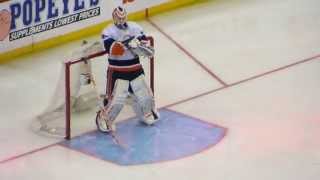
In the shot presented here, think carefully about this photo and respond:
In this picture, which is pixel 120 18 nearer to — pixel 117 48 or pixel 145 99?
pixel 117 48

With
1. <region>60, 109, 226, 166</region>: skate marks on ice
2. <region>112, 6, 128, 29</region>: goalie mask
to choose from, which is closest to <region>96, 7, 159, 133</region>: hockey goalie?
<region>112, 6, 128, 29</region>: goalie mask

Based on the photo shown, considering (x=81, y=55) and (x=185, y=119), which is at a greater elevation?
(x=81, y=55)

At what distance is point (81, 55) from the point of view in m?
8.91

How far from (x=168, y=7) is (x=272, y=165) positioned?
3.66 metres

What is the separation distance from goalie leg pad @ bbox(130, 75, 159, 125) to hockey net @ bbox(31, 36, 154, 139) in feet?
1.17

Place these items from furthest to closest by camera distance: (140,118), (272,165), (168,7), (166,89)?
(168,7) → (166,89) → (140,118) → (272,165)

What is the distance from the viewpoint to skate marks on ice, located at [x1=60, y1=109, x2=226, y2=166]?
28.4 feet

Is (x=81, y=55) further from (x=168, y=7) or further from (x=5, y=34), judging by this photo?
(x=168, y=7)

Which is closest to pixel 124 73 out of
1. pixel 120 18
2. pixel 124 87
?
pixel 124 87

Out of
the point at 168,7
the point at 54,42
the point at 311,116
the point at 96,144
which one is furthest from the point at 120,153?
the point at 168,7

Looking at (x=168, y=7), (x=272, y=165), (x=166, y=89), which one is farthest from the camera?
(x=168, y=7)

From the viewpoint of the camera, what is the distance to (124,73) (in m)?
8.71

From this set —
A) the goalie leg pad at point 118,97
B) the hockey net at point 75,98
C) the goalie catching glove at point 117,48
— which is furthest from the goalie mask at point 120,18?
the goalie leg pad at point 118,97

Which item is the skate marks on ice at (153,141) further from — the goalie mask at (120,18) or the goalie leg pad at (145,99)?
the goalie mask at (120,18)
